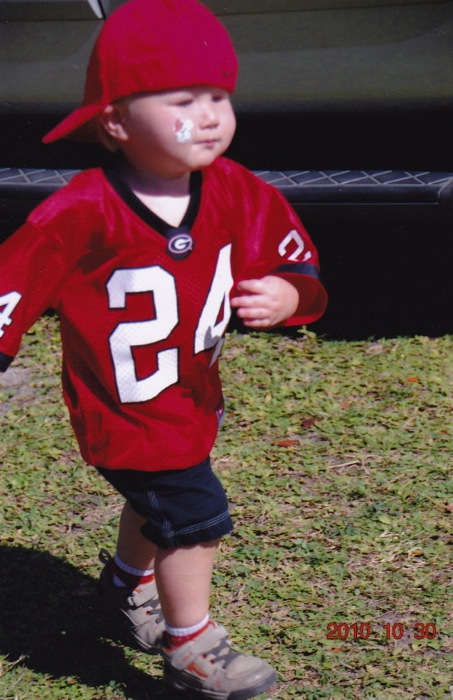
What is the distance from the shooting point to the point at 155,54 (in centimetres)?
201

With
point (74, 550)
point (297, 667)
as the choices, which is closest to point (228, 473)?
point (74, 550)

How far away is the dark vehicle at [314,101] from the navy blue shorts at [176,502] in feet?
5.62

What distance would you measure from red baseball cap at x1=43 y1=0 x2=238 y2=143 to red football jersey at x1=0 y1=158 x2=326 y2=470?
0.18m

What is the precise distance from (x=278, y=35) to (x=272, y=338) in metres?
1.15

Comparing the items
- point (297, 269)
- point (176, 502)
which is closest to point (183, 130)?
point (297, 269)

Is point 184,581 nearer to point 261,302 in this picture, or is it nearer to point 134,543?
point 134,543

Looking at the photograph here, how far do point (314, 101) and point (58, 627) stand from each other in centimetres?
200

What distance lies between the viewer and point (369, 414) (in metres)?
3.68

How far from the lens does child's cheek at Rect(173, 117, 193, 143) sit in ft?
6.77

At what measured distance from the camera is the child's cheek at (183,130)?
6.77 ft

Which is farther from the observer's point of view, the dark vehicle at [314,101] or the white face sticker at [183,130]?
the dark vehicle at [314,101]

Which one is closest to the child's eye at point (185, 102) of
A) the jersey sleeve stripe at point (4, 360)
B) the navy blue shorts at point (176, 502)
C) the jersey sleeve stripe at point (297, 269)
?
the jersey sleeve stripe at point (297, 269)

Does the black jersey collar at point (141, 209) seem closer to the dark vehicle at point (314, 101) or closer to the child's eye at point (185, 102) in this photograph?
the child's eye at point (185, 102)
